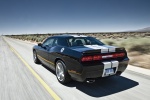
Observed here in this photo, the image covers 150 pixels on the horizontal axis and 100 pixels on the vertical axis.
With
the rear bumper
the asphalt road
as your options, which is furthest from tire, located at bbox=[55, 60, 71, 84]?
the rear bumper

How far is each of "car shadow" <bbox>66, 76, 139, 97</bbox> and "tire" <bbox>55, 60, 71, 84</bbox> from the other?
8.3 inches

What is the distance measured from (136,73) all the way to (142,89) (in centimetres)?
181

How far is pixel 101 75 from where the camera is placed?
4414 millimetres

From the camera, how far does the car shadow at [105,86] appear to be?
14.5 ft

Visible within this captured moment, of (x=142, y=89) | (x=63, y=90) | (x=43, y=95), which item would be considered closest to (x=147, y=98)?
(x=142, y=89)

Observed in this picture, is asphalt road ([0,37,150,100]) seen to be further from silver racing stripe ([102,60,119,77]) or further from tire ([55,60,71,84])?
silver racing stripe ([102,60,119,77])

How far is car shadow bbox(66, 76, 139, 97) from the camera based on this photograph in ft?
14.5

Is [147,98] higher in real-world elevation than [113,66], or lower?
lower

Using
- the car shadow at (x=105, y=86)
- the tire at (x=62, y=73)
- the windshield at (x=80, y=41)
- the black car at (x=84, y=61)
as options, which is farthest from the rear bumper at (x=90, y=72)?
the windshield at (x=80, y=41)

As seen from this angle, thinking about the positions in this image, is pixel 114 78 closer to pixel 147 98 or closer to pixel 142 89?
pixel 142 89

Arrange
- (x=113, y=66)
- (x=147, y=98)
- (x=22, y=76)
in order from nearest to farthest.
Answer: (x=147, y=98) → (x=113, y=66) → (x=22, y=76)

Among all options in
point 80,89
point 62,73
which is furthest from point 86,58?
point 62,73

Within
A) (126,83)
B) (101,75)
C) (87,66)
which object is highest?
(87,66)

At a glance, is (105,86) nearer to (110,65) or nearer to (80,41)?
(110,65)
